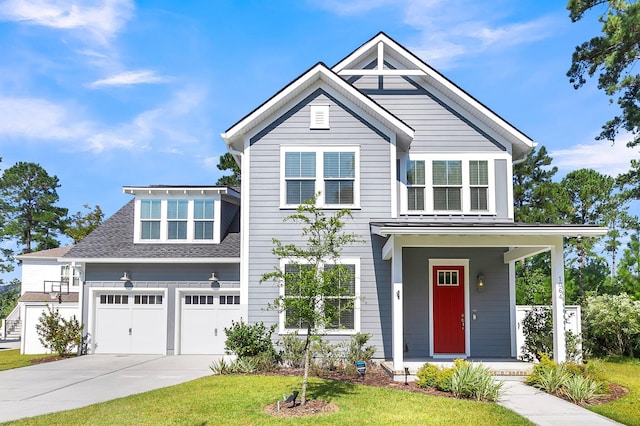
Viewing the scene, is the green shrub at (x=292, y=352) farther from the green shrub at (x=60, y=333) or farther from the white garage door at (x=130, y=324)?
the green shrub at (x=60, y=333)

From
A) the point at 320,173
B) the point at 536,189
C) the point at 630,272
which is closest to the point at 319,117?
the point at 320,173

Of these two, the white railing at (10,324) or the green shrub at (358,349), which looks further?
the white railing at (10,324)

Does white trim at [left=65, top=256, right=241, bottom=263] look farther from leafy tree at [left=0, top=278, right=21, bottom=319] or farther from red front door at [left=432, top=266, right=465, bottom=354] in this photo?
leafy tree at [left=0, top=278, right=21, bottom=319]

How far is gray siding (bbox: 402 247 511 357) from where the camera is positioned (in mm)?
14461

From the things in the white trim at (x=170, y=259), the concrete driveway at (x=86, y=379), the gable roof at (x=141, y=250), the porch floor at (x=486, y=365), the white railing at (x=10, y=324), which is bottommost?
the white railing at (x=10, y=324)

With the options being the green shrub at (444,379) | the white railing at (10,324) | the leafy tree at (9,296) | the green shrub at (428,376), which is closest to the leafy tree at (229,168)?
the white railing at (10,324)

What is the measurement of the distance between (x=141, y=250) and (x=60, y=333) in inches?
142

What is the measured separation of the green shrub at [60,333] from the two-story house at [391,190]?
6.89m

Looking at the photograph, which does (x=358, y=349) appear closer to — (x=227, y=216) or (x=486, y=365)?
(x=486, y=365)

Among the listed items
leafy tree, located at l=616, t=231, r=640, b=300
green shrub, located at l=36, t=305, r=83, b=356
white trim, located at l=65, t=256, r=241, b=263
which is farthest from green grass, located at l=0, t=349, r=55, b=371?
leafy tree, located at l=616, t=231, r=640, b=300

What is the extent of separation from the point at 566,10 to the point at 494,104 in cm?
687

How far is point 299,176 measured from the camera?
14328 mm

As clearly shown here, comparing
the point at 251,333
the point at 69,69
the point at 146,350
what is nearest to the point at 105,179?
the point at 69,69

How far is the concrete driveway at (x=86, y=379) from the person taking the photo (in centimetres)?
990
